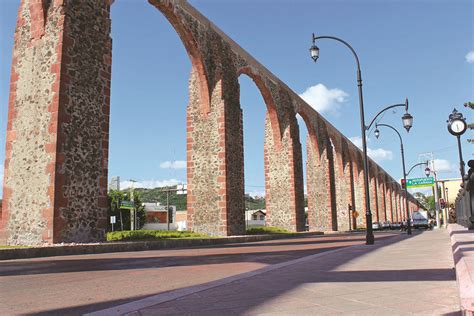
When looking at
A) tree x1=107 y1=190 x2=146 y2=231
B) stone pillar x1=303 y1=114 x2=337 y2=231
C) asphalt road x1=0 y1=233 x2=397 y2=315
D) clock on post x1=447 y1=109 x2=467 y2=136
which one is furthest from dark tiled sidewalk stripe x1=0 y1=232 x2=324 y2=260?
tree x1=107 y1=190 x2=146 y2=231

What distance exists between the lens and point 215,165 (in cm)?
2006

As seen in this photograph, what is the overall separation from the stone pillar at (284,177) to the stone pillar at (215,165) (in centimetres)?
706

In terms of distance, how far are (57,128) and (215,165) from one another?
9.43 meters

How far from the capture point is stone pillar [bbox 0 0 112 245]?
37.7ft

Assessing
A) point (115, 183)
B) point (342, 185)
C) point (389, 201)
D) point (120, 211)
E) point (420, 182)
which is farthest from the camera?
point (389, 201)

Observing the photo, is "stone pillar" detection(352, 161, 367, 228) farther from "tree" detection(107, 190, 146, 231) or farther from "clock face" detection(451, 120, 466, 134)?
"clock face" detection(451, 120, 466, 134)

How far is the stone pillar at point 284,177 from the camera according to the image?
90.3ft

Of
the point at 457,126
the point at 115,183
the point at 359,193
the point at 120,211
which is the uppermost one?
the point at 115,183

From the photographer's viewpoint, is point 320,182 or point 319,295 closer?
point 319,295

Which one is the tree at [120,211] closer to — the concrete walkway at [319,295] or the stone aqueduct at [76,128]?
the stone aqueduct at [76,128]

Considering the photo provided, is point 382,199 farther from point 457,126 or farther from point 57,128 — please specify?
point 57,128

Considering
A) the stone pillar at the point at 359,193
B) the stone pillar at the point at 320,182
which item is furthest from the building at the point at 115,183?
the stone pillar at the point at 320,182

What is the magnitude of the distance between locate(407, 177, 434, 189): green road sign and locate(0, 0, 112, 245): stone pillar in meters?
34.1

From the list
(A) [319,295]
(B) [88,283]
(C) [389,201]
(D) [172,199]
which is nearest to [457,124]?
(A) [319,295]
